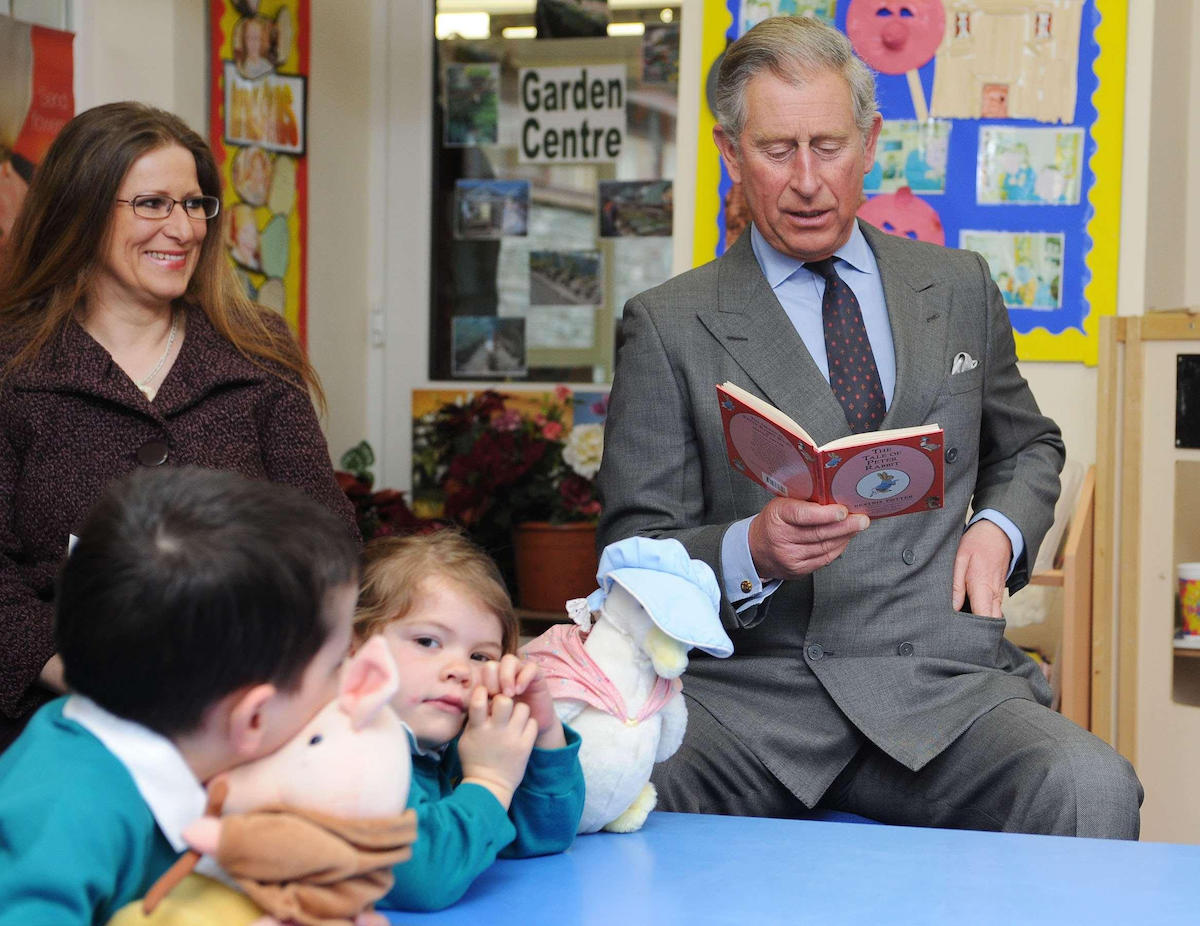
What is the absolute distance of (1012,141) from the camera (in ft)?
10.4

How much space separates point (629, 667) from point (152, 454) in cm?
94

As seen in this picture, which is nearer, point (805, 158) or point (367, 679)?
point (367, 679)

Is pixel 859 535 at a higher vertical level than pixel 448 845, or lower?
higher

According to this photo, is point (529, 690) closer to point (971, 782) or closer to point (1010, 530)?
point (971, 782)

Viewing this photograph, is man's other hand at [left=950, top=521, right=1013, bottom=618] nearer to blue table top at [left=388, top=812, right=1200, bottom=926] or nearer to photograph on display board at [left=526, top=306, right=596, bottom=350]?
blue table top at [left=388, top=812, right=1200, bottom=926]

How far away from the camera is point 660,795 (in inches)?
75.0

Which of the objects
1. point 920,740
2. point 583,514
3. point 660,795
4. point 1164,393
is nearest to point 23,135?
point 583,514

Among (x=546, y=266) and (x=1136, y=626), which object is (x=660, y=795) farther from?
(x=546, y=266)

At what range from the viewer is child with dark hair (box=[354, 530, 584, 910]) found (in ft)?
3.98

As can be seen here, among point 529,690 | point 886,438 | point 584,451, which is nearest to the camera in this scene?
point 529,690

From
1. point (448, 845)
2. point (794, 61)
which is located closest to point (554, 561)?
point (794, 61)

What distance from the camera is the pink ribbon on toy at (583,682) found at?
1.44 m

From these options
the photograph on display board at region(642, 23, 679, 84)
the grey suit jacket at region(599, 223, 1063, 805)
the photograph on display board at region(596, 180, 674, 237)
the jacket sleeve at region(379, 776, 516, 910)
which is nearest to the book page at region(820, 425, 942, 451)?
the grey suit jacket at region(599, 223, 1063, 805)

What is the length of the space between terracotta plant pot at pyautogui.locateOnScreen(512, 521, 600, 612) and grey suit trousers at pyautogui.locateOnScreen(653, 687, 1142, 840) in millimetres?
1988
